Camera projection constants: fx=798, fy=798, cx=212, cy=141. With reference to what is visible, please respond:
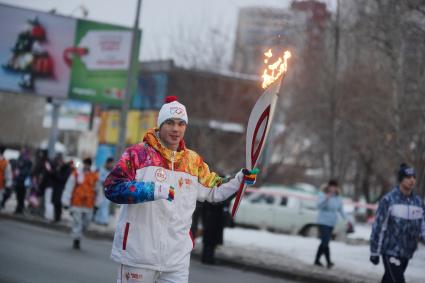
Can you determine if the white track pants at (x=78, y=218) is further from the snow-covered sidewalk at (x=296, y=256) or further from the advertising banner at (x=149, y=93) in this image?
the advertising banner at (x=149, y=93)

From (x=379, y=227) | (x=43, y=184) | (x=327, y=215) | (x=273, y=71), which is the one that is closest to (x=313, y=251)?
(x=327, y=215)

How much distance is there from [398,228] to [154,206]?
4.30 metres

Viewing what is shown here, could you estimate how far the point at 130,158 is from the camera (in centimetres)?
550

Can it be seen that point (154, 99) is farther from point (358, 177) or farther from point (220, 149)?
point (358, 177)

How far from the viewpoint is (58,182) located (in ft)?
66.8

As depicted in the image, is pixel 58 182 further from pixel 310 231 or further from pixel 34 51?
pixel 34 51

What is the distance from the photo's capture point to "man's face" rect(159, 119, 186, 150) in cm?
558

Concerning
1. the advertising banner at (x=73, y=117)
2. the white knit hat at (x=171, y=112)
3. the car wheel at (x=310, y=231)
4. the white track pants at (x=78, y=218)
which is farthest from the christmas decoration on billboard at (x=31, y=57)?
the advertising banner at (x=73, y=117)

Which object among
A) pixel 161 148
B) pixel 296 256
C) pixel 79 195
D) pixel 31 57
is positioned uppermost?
pixel 31 57

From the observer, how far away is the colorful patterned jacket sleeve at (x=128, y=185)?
521 centimetres

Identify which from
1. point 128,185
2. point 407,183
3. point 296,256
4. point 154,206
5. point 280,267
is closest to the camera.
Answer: point 128,185

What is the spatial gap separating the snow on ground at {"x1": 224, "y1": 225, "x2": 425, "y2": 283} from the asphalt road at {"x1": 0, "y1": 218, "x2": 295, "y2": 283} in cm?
187

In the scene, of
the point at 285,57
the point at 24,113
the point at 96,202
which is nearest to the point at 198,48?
the point at 96,202

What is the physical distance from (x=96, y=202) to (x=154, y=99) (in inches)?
953
